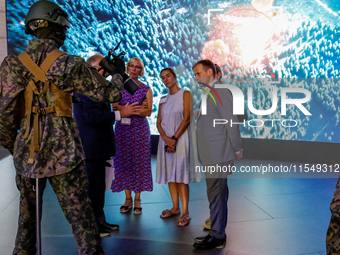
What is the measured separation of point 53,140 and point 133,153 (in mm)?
1451

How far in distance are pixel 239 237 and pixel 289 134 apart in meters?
3.80

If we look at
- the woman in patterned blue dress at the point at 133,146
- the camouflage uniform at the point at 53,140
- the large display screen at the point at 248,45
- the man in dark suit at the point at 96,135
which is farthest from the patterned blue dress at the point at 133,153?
the large display screen at the point at 248,45

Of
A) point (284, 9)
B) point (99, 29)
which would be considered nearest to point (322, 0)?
point (284, 9)

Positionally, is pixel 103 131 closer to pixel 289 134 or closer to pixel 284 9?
pixel 289 134

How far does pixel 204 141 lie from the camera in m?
2.23

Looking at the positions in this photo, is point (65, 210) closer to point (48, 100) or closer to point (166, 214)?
point (48, 100)

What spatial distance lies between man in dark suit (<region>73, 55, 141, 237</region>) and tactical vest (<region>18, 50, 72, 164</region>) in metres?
0.72

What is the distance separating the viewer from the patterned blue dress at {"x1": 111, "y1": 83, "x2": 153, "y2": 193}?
295 cm

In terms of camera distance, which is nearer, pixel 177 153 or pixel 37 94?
pixel 37 94

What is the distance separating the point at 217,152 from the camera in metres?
2.17

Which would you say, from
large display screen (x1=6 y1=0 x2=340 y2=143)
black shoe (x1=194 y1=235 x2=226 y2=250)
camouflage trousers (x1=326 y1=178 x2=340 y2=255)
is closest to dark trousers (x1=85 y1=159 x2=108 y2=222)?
black shoe (x1=194 y1=235 x2=226 y2=250)

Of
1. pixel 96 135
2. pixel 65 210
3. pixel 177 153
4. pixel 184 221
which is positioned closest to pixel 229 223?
pixel 184 221

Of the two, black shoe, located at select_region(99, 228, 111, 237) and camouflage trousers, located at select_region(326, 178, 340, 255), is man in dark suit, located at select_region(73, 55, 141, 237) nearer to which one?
black shoe, located at select_region(99, 228, 111, 237)

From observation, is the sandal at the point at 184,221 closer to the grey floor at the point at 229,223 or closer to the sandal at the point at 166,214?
the grey floor at the point at 229,223
